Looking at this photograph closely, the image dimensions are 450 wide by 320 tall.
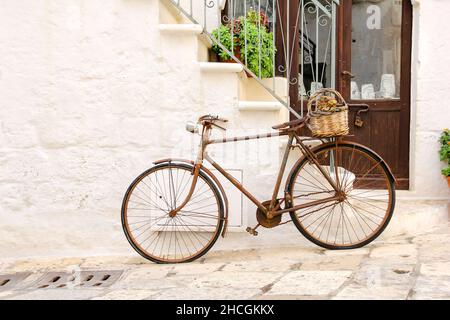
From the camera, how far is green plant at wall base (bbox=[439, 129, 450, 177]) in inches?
206

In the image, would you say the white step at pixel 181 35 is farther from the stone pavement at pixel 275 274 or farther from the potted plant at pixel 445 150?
the potted plant at pixel 445 150

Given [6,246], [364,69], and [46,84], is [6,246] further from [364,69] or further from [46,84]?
[364,69]

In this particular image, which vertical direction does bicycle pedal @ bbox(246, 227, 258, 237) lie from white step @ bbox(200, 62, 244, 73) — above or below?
below

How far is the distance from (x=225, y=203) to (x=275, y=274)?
0.70m

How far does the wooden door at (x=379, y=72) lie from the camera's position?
18.7 ft

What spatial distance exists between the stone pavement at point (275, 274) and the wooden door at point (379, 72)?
50.3 inches

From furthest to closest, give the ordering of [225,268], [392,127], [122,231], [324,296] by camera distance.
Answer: [392,127], [122,231], [225,268], [324,296]

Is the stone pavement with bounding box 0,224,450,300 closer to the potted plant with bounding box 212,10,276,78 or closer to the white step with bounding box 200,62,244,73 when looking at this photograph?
the white step with bounding box 200,62,244,73

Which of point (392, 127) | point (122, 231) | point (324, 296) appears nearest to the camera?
point (324, 296)

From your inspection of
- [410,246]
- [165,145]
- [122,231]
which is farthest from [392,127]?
[122,231]

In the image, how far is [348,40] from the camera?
5.80 m

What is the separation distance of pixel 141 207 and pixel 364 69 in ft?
9.31

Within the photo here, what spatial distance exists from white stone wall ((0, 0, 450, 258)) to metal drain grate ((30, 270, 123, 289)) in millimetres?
461

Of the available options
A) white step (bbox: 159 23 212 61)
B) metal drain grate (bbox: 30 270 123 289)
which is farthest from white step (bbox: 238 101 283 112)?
metal drain grate (bbox: 30 270 123 289)
